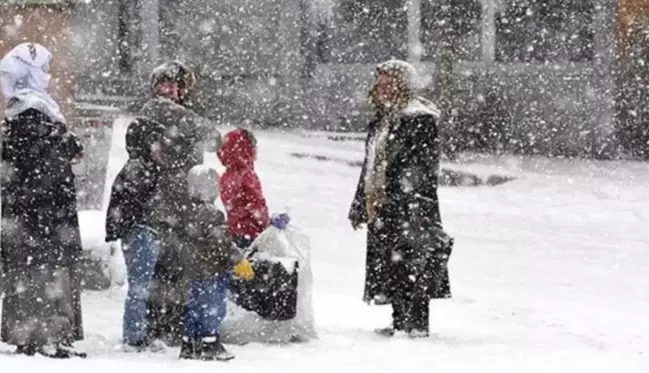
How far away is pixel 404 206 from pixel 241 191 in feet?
3.08

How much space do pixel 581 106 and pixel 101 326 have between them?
42.3ft

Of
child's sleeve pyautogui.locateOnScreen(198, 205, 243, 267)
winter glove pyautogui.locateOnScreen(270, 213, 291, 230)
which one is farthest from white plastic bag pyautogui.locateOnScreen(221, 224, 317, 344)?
child's sleeve pyautogui.locateOnScreen(198, 205, 243, 267)

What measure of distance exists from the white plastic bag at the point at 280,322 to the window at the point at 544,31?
1297cm

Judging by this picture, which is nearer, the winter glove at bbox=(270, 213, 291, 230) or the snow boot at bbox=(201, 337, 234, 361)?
the snow boot at bbox=(201, 337, 234, 361)

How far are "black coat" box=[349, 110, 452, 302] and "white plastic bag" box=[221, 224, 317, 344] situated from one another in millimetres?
518

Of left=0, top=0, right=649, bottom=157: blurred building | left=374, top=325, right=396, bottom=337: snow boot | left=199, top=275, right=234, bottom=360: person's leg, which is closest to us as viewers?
left=199, top=275, right=234, bottom=360: person's leg

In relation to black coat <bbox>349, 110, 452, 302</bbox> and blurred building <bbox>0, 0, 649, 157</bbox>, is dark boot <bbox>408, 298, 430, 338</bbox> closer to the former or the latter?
black coat <bbox>349, 110, 452, 302</bbox>

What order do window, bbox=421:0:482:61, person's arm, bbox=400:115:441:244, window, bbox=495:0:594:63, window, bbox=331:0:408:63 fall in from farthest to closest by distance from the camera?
window, bbox=331:0:408:63, window, bbox=421:0:482:61, window, bbox=495:0:594:63, person's arm, bbox=400:115:441:244

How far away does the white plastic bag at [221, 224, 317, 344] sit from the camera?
24.1 ft

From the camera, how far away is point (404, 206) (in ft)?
25.6

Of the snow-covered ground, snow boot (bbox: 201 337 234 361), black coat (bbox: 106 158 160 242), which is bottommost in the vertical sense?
the snow-covered ground

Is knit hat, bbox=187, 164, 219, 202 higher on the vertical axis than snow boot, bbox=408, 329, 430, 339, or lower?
higher

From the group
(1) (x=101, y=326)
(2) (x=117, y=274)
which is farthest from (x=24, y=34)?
(1) (x=101, y=326)

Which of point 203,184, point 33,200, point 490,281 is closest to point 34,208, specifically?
point 33,200
